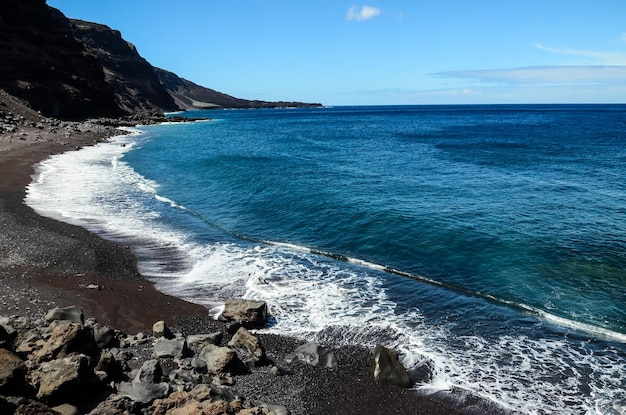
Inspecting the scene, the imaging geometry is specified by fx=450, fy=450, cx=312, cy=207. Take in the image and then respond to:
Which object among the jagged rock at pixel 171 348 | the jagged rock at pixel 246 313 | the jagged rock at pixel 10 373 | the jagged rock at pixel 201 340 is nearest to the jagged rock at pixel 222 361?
the jagged rock at pixel 171 348

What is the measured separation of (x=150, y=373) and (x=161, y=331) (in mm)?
3372

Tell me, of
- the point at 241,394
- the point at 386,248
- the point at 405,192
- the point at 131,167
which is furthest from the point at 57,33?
the point at 241,394

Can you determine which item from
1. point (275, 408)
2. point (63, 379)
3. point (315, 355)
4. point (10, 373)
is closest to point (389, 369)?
point (315, 355)

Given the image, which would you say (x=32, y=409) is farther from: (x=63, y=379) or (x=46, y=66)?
(x=46, y=66)

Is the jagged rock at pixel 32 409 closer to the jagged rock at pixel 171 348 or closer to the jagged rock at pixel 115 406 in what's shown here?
the jagged rock at pixel 115 406

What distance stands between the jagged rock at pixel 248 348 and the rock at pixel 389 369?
3.33 m

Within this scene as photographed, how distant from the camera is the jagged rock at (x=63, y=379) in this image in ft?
31.2

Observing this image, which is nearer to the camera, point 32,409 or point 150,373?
point 32,409

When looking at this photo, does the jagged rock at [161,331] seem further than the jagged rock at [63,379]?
Yes

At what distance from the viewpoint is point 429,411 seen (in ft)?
38.5

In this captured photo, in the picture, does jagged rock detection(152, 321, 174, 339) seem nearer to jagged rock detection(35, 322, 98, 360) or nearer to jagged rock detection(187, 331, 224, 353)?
jagged rock detection(187, 331, 224, 353)

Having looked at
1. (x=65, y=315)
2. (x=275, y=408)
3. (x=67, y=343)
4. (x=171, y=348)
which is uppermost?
(x=67, y=343)

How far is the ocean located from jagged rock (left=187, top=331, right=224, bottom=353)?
8.11 ft

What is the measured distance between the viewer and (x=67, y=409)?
359 inches
